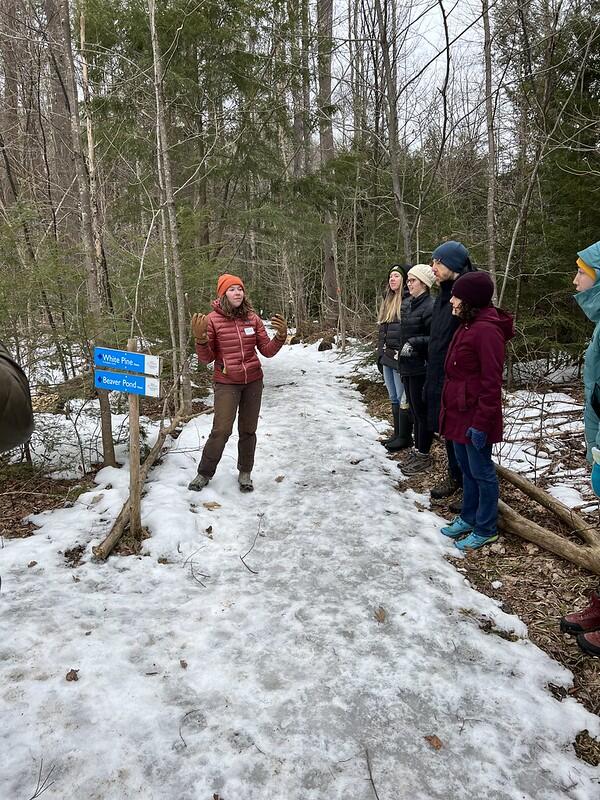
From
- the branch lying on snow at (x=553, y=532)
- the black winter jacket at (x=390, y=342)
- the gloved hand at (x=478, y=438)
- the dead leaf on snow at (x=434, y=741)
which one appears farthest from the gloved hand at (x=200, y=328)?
the dead leaf on snow at (x=434, y=741)

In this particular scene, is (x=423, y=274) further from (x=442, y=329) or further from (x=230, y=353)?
(x=230, y=353)

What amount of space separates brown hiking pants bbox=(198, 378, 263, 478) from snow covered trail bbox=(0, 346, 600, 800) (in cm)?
68

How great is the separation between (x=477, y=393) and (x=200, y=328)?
2.73 meters

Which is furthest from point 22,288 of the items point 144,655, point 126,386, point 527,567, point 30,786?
point 527,567

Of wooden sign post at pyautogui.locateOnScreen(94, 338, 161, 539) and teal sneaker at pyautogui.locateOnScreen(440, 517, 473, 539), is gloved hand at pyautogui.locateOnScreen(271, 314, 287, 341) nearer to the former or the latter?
wooden sign post at pyautogui.locateOnScreen(94, 338, 161, 539)

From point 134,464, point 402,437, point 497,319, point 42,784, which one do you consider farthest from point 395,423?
point 42,784

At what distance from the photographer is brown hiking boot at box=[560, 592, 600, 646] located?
2863 millimetres

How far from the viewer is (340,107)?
10.4m

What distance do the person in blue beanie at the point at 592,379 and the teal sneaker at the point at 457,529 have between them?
1.30m

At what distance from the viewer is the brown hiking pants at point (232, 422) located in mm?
4977

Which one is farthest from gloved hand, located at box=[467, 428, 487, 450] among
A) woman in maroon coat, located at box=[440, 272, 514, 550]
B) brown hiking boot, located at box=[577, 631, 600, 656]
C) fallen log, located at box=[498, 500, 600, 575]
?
brown hiking boot, located at box=[577, 631, 600, 656]

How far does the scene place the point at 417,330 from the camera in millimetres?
5316

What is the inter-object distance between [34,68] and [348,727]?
8.95 m

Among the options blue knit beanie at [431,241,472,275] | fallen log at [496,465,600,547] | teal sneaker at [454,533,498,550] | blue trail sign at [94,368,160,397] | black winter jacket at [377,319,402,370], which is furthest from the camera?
black winter jacket at [377,319,402,370]
